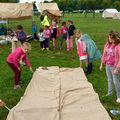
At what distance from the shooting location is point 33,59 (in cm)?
1708

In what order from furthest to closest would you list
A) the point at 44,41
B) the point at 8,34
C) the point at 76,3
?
the point at 76,3
the point at 8,34
the point at 44,41

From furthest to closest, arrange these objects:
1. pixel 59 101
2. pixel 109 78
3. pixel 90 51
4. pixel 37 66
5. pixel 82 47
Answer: pixel 37 66 → pixel 90 51 → pixel 82 47 → pixel 109 78 → pixel 59 101

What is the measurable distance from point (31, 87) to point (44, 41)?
11324 mm

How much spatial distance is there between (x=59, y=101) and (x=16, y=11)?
56.8 feet

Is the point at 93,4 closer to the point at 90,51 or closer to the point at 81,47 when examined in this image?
the point at 90,51

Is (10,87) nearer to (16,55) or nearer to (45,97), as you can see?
(16,55)

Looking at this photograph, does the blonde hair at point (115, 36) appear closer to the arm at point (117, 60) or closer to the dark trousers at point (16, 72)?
the arm at point (117, 60)

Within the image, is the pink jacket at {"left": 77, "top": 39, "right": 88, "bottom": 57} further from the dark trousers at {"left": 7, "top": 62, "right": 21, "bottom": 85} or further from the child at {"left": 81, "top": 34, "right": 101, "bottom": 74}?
the dark trousers at {"left": 7, "top": 62, "right": 21, "bottom": 85}

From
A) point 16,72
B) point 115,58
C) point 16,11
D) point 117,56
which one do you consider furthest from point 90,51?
point 16,11

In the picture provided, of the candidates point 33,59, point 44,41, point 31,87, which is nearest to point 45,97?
point 31,87

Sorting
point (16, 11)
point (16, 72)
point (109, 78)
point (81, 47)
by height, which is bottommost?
point (16, 72)

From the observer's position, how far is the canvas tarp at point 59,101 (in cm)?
672

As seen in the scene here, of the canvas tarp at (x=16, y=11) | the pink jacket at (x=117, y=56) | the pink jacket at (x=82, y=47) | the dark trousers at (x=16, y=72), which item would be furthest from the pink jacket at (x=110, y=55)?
the canvas tarp at (x=16, y=11)

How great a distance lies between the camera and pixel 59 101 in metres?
7.64
